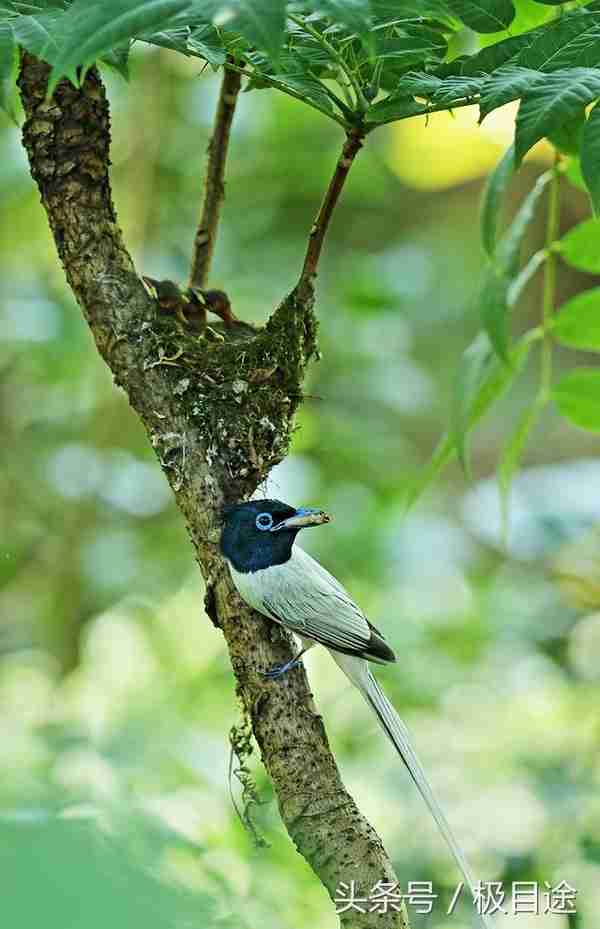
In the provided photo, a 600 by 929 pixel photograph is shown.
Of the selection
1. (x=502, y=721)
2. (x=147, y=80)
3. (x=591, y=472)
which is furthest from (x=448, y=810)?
(x=147, y=80)


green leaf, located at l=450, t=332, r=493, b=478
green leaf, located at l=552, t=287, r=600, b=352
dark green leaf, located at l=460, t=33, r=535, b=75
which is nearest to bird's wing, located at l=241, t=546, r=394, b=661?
green leaf, located at l=450, t=332, r=493, b=478

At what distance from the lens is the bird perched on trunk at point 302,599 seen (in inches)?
40.3

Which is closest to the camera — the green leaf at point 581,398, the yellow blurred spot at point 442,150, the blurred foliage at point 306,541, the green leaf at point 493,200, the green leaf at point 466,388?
the green leaf at point 493,200

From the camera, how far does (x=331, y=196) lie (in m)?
1.07

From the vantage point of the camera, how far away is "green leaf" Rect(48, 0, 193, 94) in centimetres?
73

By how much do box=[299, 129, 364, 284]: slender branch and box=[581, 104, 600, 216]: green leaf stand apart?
223 mm

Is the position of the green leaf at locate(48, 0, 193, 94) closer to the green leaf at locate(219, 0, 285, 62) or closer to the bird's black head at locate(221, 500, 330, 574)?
the green leaf at locate(219, 0, 285, 62)

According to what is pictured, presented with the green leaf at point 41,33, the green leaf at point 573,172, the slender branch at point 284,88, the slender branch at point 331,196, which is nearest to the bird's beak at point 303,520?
the slender branch at point 331,196

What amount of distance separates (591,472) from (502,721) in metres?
0.63

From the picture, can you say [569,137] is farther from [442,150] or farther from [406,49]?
[442,150]

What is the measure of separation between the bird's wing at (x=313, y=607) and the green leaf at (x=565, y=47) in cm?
52

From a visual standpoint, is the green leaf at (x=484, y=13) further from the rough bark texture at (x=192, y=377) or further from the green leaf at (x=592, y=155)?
the rough bark texture at (x=192, y=377)

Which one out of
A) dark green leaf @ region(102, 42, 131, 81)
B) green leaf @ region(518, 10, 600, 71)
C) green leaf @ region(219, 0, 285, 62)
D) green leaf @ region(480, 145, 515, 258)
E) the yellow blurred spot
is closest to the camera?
green leaf @ region(219, 0, 285, 62)

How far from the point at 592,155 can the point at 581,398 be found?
2.08ft
